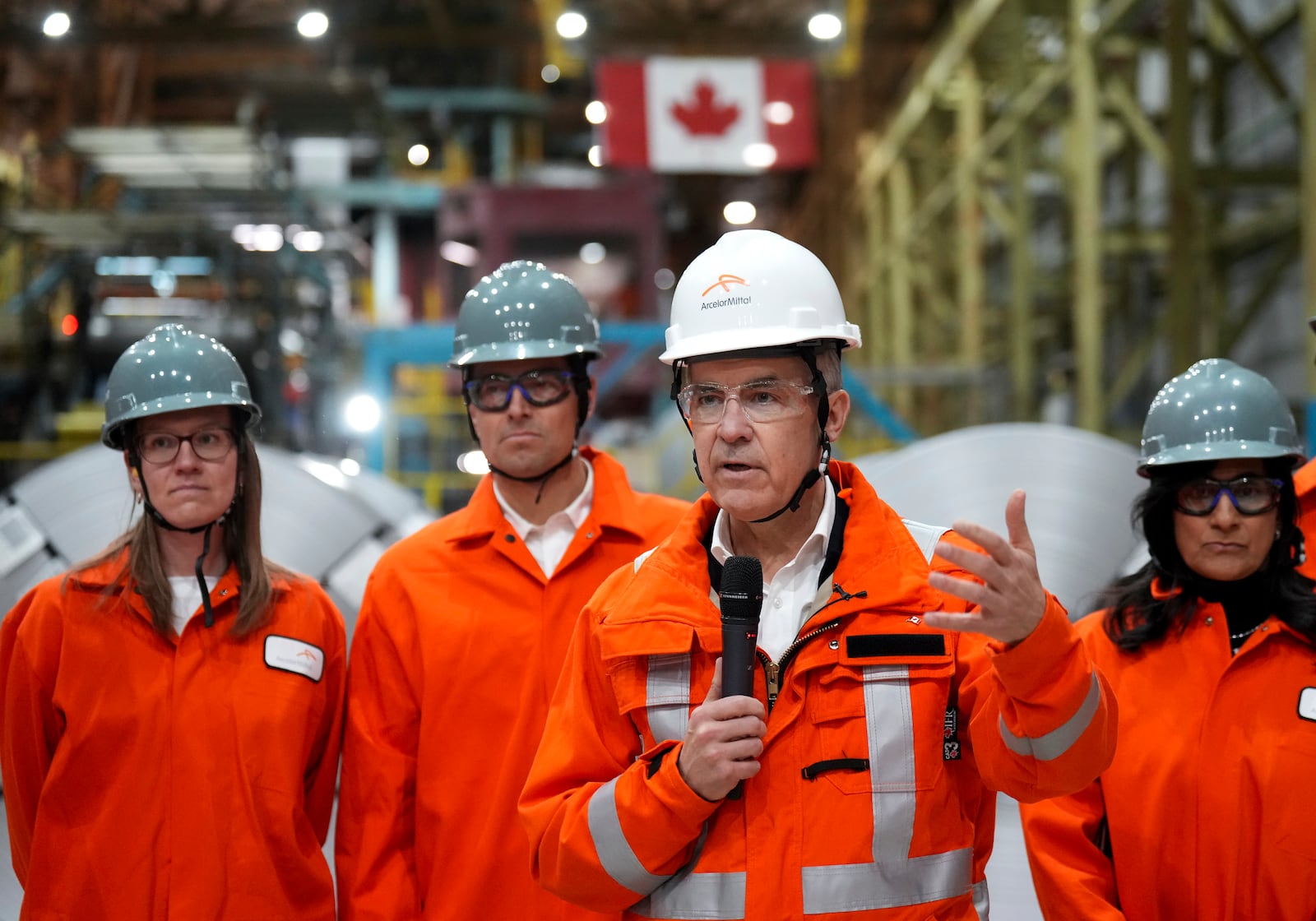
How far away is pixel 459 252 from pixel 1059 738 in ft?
54.1

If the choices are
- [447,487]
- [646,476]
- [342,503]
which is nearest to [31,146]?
[447,487]

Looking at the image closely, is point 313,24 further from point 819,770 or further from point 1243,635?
point 819,770

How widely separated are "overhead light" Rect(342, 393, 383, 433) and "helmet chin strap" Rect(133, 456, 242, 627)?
533cm

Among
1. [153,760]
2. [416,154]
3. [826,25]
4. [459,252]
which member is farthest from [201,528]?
[416,154]

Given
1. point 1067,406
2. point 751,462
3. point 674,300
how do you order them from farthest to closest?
point 1067,406
point 674,300
point 751,462

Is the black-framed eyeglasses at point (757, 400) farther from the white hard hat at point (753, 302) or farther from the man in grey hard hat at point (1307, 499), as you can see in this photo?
the man in grey hard hat at point (1307, 499)

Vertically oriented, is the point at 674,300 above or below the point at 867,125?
below

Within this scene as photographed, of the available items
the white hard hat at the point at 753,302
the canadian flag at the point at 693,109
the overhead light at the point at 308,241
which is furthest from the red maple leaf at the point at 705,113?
the white hard hat at the point at 753,302

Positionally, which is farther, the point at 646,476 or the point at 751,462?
the point at 646,476

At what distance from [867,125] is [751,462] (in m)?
17.4

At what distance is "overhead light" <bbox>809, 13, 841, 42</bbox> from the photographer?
10.3 meters

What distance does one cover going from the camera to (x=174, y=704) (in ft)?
8.48

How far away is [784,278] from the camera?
1921mm

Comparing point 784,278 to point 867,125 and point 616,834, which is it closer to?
point 616,834
